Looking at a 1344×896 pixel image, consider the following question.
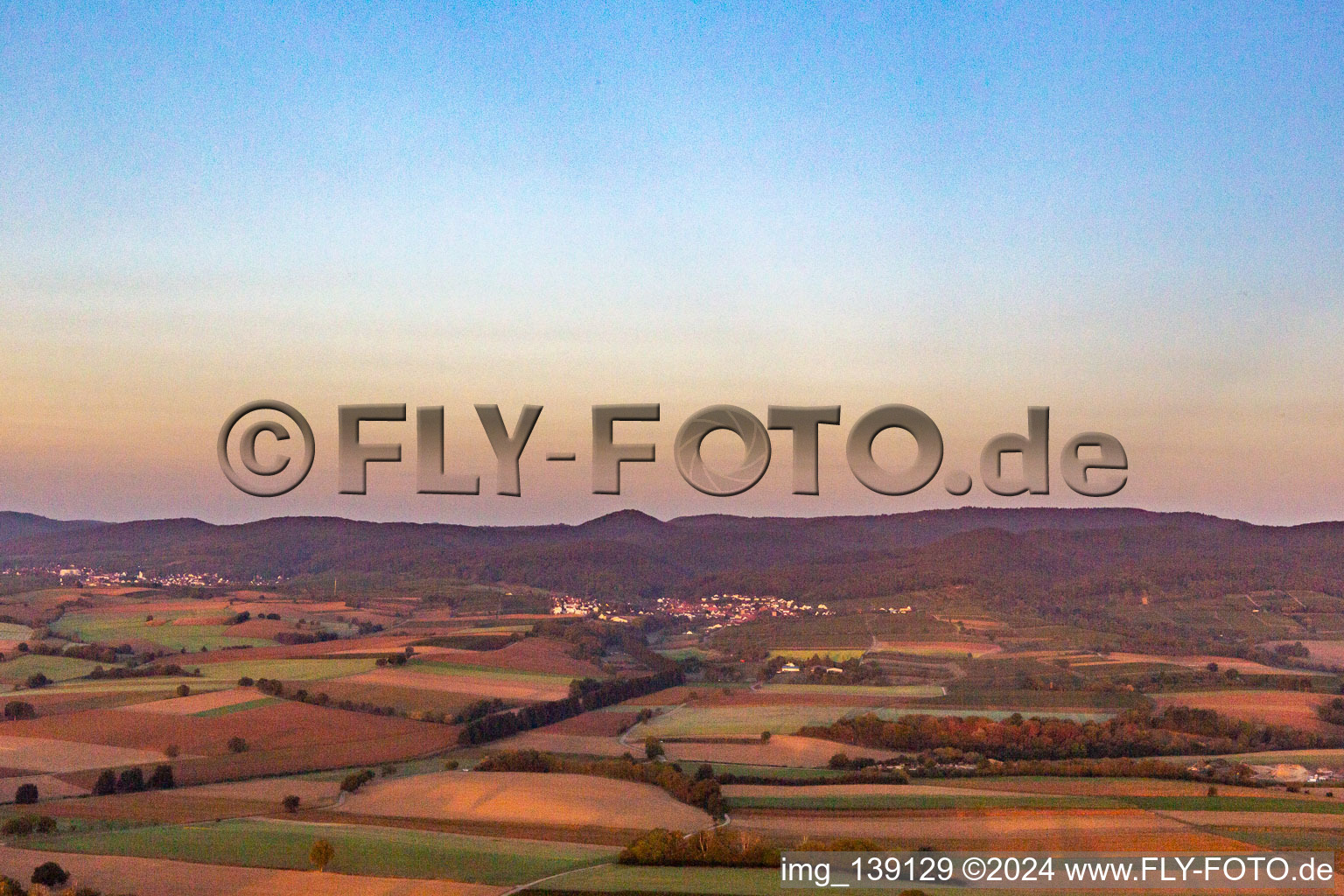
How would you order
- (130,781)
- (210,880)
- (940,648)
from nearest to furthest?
(210,880) < (130,781) < (940,648)

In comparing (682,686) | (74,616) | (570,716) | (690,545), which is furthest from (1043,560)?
(74,616)

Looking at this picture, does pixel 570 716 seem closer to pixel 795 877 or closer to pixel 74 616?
pixel 795 877

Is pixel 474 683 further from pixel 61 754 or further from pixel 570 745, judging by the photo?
pixel 61 754

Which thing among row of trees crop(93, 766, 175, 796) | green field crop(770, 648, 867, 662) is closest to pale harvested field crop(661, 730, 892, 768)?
row of trees crop(93, 766, 175, 796)

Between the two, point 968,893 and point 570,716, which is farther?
point 570,716

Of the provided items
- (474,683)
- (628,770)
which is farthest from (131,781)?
(474,683)
